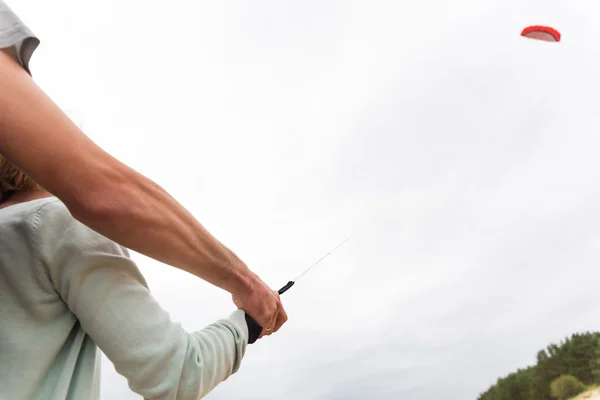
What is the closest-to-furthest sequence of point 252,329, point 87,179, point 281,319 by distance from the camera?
1. point 87,179
2. point 252,329
3. point 281,319

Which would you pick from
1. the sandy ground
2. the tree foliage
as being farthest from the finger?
the tree foliage

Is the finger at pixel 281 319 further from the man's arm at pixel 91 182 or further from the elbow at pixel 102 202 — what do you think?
the elbow at pixel 102 202

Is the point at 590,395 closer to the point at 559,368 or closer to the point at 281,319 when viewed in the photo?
the point at 559,368

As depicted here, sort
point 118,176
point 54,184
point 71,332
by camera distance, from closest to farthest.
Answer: point 54,184 < point 118,176 < point 71,332

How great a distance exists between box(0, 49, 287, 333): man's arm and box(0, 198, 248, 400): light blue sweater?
0.58 feet

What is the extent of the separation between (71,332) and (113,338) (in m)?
0.24

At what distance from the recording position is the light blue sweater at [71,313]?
2.00 metres

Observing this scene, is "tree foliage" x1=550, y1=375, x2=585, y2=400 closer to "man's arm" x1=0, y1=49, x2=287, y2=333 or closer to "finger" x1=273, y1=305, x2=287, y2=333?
"finger" x1=273, y1=305, x2=287, y2=333

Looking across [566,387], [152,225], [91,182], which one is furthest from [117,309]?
[566,387]

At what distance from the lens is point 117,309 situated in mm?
2021

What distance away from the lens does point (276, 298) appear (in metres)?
2.84

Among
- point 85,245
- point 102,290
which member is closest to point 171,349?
point 102,290

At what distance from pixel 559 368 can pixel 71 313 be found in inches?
3716

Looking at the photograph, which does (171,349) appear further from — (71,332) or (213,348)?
(71,332)
